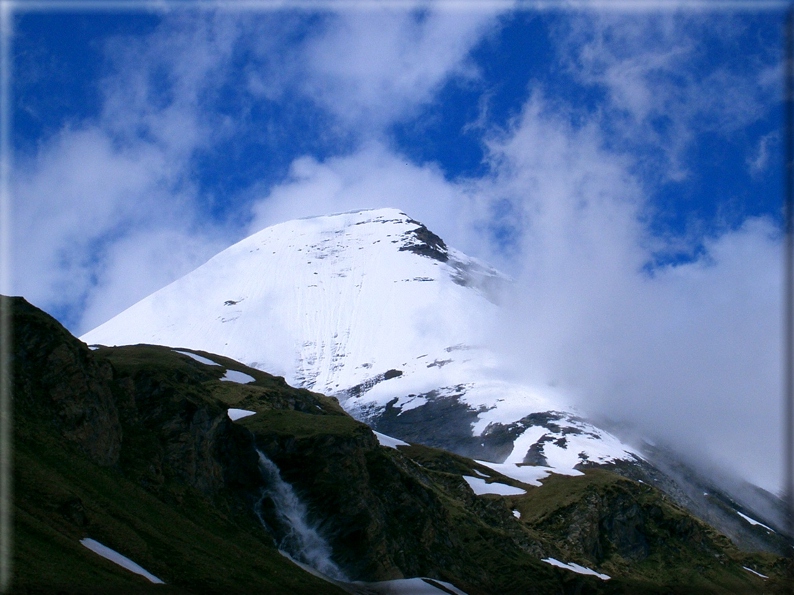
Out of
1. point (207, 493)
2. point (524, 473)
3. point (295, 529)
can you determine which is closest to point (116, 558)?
point (207, 493)

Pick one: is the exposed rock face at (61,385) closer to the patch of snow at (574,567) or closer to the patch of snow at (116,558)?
the patch of snow at (116,558)

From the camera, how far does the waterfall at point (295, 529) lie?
7419cm

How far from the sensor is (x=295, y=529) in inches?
3007

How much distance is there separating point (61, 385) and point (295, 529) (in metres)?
25.5

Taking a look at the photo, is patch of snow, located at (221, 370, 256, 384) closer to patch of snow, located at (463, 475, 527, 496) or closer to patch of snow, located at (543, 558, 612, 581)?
patch of snow, located at (463, 475, 527, 496)

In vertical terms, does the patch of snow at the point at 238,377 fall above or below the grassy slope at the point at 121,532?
above

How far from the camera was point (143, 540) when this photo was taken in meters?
52.0

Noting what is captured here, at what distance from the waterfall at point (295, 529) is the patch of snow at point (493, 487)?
62.7m

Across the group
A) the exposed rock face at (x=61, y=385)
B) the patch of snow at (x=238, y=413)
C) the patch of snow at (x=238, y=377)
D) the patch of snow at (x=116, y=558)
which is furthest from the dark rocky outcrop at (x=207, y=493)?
the patch of snow at (x=238, y=377)

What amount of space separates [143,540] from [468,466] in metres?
106

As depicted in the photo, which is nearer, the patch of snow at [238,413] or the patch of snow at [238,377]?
the patch of snow at [238,413]

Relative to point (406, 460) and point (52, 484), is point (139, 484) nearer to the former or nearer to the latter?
point (52, 484)

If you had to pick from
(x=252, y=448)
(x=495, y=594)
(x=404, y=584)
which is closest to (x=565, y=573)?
(x=495, y=594)

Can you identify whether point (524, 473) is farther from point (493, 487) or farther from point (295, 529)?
point (295, 529)
